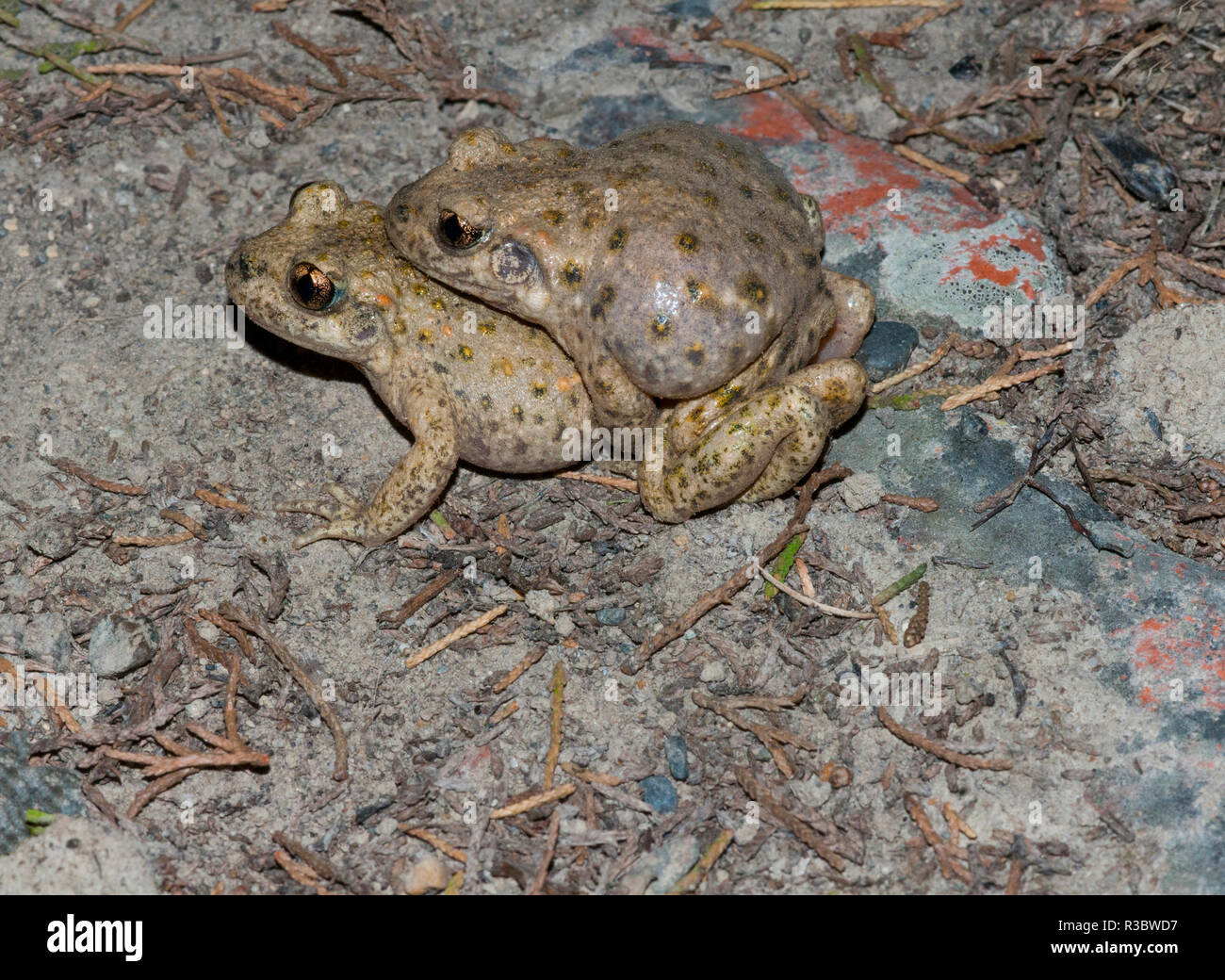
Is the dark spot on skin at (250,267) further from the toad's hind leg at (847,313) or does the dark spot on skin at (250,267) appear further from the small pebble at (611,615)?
the toad's hind leg at (847,313)

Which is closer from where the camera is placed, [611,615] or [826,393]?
[826,393]

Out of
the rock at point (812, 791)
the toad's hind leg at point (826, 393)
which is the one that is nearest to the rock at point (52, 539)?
the toad's hind leg at point (826, 393)

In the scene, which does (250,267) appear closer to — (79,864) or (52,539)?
(52,539)

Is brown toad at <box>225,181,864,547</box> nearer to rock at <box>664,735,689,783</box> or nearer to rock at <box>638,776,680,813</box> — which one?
rock at <box>664,735,689,783</box>

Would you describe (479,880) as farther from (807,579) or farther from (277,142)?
(277,142)

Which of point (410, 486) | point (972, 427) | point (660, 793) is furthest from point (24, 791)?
point (972, 427)
